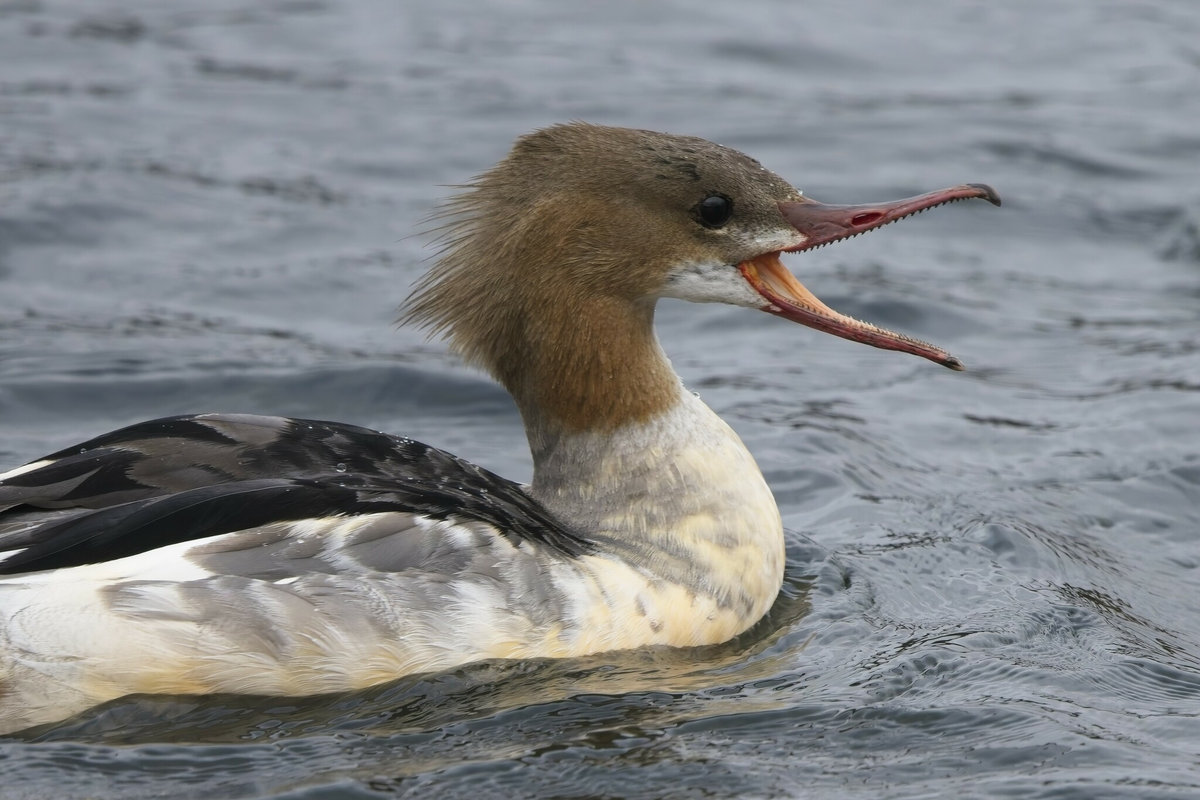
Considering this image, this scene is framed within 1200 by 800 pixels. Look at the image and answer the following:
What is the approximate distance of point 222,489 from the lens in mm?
5352

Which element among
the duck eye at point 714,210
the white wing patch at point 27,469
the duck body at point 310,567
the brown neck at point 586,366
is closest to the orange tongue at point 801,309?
the duck eye at point 714,210

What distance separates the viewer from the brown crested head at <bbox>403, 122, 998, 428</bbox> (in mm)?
5965

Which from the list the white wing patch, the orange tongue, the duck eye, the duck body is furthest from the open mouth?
the white wing patch

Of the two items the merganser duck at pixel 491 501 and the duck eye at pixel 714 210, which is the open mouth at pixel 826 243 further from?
the duck eye at pixel 714 210

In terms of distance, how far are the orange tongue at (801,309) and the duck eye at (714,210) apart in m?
0.20

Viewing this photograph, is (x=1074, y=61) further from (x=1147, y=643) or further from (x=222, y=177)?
(x=1147, y=643)

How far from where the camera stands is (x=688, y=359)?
9.70 m

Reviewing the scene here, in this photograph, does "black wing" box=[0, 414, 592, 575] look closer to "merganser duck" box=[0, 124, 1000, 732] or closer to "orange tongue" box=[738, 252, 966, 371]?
"merganser duck" box=[0, 124, 1000, 732]

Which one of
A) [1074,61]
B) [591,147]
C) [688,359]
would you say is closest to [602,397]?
[591,147]

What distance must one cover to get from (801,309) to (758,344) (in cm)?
378

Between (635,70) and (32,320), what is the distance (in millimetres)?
6687

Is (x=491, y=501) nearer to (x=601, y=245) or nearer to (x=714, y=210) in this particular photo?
(x=601, y=245)

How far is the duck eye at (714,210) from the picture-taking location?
5.98 m

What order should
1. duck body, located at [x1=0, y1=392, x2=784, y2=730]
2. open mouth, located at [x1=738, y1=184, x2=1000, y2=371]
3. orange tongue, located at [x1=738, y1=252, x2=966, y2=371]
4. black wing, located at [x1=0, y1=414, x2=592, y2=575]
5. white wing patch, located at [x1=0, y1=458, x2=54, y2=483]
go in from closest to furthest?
duck body, located at [x1=0, y1=392, x2=784, y2=730]
black wing, located at [x1=0, y1=414, x2=592, y2=575]
white wing patch, located at [x1=0, y1=458, x2=54, y2=483]
open mouth, located at [x1=738, y1=184, x2=1000, y2=371]
orange tongue, located at [x1=738, y1=252, x2=966, y2=371]
